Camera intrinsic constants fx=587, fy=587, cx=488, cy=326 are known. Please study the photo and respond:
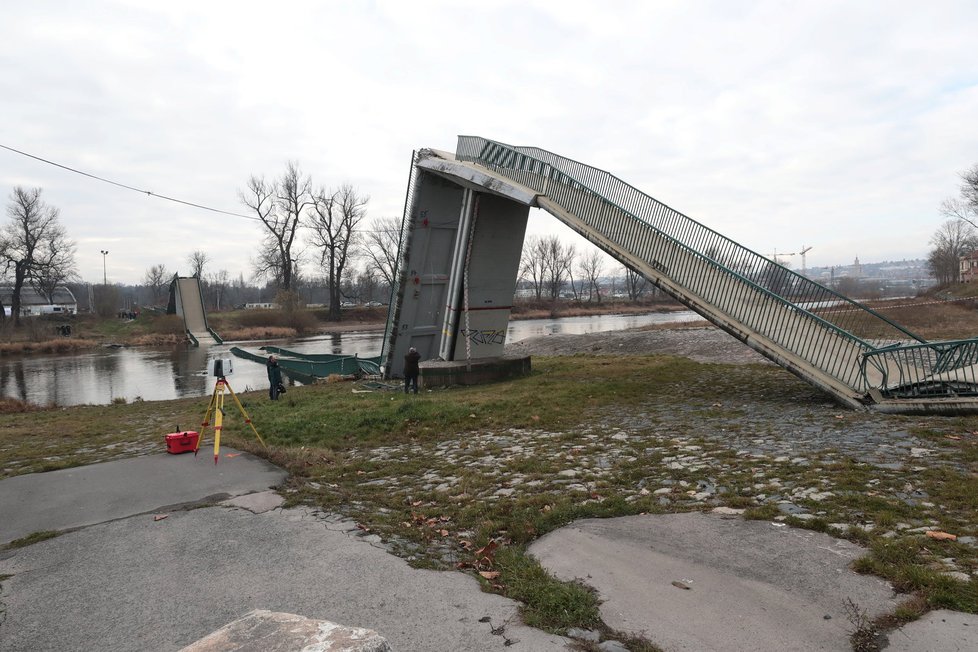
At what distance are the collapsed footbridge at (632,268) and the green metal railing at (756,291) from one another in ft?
0.08

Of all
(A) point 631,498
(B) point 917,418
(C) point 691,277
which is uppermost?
(C) point 691,277

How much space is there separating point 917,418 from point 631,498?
19.7ft

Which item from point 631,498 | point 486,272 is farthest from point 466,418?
point 486,272

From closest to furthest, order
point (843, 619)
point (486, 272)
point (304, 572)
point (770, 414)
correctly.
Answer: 1. point (843, 619)
2. point (304, 572)
3. point (770, 414)
4. point (486, 272)

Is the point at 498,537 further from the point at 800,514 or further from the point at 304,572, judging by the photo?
the point at 800,514

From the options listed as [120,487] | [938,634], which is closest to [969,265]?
[938,634]

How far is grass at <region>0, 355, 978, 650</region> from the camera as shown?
4.66 m

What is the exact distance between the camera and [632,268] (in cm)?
1435

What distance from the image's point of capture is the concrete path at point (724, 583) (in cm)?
353

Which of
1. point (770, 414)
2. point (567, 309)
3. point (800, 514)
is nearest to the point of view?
point (800, 514)

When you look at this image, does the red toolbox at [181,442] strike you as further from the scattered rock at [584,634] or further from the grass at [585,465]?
the scattered rock at [584,634]

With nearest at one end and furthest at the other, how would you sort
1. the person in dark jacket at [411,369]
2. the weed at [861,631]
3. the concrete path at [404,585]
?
the weed at [861,631], the concrete path at [404,585], the person in dark jacket at [411,369]

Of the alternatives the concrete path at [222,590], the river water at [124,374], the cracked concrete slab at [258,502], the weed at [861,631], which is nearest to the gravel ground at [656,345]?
the river water at [124,374]

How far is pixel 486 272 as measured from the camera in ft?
64.3
